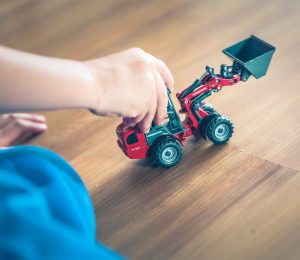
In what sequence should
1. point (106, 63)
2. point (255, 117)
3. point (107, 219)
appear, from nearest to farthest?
point (106, 63)
point (107, 219)
point (255, 117)

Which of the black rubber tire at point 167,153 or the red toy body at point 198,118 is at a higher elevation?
the red toy body at point 198,118

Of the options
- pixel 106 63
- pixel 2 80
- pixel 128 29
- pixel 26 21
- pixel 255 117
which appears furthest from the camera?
pixel 26 21

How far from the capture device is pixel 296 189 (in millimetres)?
708

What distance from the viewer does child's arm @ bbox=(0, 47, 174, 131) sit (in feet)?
1.75

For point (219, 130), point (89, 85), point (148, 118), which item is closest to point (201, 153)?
point (219, 130)

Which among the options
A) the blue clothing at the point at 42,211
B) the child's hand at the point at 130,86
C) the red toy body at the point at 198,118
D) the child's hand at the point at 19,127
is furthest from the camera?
the child's hand at the point at 19,127

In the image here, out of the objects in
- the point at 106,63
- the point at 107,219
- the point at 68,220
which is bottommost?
the point at 107,219

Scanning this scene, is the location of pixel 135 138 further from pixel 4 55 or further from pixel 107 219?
pixel 4 55

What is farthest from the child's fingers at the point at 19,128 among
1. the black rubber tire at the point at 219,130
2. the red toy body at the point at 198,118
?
the black rubber tire at the point at 219,130

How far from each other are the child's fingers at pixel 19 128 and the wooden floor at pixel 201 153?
29 mm

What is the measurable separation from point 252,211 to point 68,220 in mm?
279

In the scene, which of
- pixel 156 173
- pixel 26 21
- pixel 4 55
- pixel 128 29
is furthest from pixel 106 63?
pixel 26 21

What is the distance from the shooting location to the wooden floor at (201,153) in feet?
2.21

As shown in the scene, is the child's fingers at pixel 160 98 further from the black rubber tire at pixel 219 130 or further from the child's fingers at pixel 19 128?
the child's fingers at pixel 19 128
